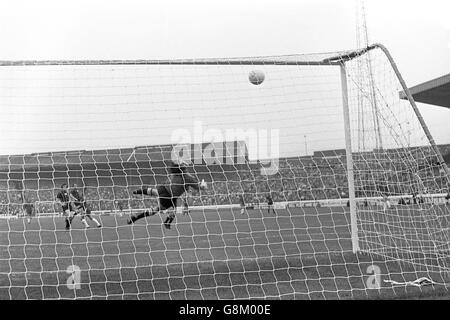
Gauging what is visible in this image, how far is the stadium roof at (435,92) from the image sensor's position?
17453mm

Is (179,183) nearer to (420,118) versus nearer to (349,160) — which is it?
(349,160)

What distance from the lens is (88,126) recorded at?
816cm

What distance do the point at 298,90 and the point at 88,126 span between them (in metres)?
3.65

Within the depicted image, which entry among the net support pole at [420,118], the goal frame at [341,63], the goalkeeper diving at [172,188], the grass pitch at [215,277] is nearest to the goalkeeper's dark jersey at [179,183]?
the goalkeeper diving at [172,188]

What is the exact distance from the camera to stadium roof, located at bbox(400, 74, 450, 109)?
17453 mm

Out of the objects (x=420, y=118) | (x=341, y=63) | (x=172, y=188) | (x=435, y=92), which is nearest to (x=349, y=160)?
(x=341, y=63)

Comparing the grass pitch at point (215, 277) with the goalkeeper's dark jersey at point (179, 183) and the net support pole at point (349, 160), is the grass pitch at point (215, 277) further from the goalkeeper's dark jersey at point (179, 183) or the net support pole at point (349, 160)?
the goalkeeper's dark jersey at point (179, 183)

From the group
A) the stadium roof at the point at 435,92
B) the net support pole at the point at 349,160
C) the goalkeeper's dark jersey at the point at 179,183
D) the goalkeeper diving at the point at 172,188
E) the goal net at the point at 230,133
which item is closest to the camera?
the goal net at the point at 230,133

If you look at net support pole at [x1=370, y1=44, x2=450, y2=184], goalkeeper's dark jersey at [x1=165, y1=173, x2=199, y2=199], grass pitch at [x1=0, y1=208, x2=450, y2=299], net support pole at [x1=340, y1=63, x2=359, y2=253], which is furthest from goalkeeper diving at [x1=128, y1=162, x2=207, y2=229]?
net support pole at [x1=370, y1=44, x2=450, y2=184]

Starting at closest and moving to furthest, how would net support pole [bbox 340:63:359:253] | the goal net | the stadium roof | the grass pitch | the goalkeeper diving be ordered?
the grass pitch < the goal net < net support pole [bbox 340:63:359:253] < the goalkeeper diving < the stadium roof

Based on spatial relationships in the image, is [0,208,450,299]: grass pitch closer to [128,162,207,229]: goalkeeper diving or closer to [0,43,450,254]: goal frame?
[128,162,207,229]: goalkeeper diving

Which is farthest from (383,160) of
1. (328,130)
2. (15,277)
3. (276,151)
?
(15,277)
